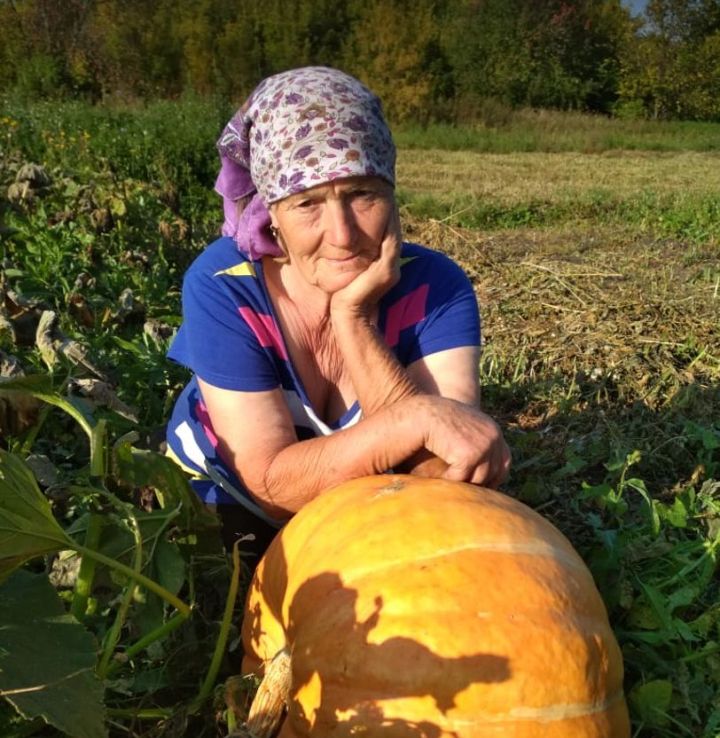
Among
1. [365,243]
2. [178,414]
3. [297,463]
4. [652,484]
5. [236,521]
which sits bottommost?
[652,484]

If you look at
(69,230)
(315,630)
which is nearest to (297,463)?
(315,630)

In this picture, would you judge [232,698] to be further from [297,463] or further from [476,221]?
[476,221]

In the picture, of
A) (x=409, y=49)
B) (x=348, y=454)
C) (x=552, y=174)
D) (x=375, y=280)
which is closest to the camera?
(x=348, y=454)

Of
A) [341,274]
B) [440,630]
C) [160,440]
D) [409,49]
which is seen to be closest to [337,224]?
[341,274]

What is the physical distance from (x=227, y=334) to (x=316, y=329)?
10.1 inches

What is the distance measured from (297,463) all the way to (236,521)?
1.43ft

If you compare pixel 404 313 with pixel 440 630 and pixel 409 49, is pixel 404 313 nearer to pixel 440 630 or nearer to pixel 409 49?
pixel 440 630

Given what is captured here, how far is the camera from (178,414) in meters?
2.41

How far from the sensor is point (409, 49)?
30688 millimetres

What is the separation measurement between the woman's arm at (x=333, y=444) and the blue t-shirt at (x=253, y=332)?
63 millimetres

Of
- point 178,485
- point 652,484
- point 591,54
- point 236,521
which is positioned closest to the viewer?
point 178,485

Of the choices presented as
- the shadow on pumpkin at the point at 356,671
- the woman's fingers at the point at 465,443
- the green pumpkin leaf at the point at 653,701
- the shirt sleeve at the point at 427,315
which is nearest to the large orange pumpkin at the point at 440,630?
the shadow on pumpkin at the point at 356,671

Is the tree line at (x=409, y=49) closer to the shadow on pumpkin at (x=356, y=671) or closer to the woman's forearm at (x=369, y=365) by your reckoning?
the woman's forearm at (x=369, y=365)

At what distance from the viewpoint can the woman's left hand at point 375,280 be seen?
76.9 inches
